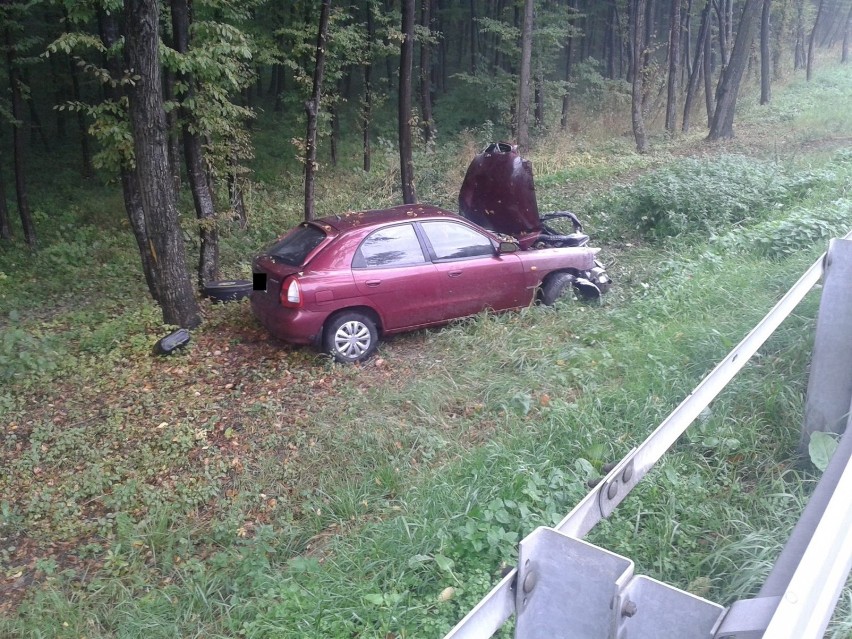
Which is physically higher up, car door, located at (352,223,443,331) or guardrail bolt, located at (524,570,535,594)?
guardrail bolt, located at (524,570,535,594)

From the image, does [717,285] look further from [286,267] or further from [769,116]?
[769,116]

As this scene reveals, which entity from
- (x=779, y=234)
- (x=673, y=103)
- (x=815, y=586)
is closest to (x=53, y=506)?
(x=815, y=586)

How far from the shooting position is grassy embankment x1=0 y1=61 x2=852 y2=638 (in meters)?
3.67

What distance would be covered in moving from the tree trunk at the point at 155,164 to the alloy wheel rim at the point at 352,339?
7.50 feet

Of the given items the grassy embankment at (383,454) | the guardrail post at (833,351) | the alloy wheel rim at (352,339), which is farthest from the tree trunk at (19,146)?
the guardrail post at (833,351)

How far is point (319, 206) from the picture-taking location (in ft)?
58.4

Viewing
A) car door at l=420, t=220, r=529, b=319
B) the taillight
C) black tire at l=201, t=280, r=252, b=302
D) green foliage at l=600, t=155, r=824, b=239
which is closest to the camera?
A: the taillight

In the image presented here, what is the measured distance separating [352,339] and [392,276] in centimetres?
86

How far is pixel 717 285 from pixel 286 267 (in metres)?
4.65

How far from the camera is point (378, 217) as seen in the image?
8.33 meters

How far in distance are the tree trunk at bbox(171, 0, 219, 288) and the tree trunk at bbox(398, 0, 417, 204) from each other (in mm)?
4740

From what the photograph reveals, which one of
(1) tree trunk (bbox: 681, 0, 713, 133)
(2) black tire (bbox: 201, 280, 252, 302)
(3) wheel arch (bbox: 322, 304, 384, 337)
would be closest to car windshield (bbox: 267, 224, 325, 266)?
(3) wheel arch (bbox: 322, 304, 384, 337)

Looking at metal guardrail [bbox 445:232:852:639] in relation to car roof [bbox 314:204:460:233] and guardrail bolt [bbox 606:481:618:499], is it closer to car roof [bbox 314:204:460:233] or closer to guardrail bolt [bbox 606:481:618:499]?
guardrail bolt [bbox 606:481:618:499]

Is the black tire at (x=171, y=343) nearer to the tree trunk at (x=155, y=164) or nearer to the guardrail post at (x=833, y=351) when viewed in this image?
the tree trunk at (x=155, y=164)
